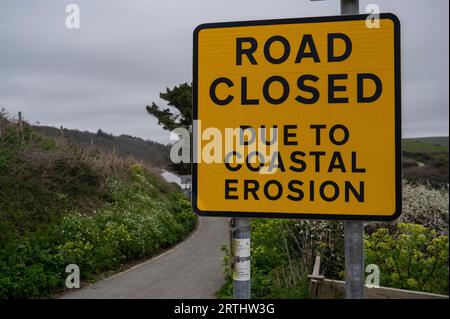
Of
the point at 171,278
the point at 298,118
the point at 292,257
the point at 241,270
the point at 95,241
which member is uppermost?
the point at 298,118

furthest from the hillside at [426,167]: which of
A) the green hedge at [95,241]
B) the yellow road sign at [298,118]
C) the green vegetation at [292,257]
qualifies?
the yellow road sign at [298,118]

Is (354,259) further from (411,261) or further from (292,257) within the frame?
(292,257)

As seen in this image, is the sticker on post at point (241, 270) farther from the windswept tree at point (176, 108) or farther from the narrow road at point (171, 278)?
the windswept tree at point (176, 108)

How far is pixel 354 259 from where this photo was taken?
1541 mm

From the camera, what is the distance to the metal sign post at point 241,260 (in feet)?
5.28

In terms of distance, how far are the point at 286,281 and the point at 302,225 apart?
130 cm

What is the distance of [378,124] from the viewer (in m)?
1.54

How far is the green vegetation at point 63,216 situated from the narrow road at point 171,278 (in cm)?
66

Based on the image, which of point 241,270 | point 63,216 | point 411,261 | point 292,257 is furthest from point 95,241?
point 241,270

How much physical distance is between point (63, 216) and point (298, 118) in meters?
11.0

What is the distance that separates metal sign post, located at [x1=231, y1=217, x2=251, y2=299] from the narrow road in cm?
720

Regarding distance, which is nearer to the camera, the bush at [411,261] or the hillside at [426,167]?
the bush at [411,261]
